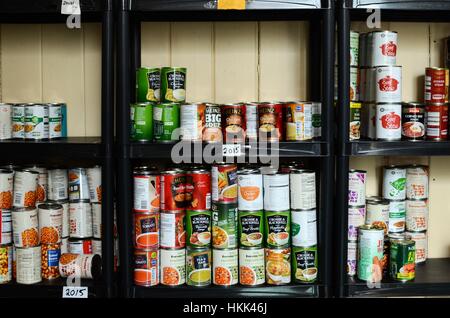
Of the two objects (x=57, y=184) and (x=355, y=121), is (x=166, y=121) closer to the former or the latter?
(x=57, y=184)

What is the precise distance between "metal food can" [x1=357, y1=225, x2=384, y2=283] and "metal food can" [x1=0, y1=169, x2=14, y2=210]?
3.91 feet

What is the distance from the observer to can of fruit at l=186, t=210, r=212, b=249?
200 centimetres

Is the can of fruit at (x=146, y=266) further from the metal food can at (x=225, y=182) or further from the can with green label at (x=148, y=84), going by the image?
the can with green label at (x=148, y=84)

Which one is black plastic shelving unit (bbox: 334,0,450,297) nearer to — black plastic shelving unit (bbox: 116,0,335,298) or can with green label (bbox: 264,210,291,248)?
black plastic shelving unit (bbox: 116,0,335,298)

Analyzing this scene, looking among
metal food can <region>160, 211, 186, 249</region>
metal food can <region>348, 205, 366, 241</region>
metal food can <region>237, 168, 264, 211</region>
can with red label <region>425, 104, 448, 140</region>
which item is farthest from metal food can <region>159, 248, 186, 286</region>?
can with red label <region>425, 104, 448, 140</region>

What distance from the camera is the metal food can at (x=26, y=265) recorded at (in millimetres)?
2027

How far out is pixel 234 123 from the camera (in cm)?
200

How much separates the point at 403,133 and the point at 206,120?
0.67 meters

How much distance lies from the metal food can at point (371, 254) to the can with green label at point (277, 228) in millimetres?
263

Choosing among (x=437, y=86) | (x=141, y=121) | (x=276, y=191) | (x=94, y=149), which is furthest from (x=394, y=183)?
(x=94, y=149)

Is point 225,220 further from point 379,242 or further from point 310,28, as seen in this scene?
point 310,28

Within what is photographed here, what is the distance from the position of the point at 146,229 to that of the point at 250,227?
341 millimetres

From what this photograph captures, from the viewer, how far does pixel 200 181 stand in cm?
198

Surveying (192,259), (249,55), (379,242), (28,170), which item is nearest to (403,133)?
(379,242)
